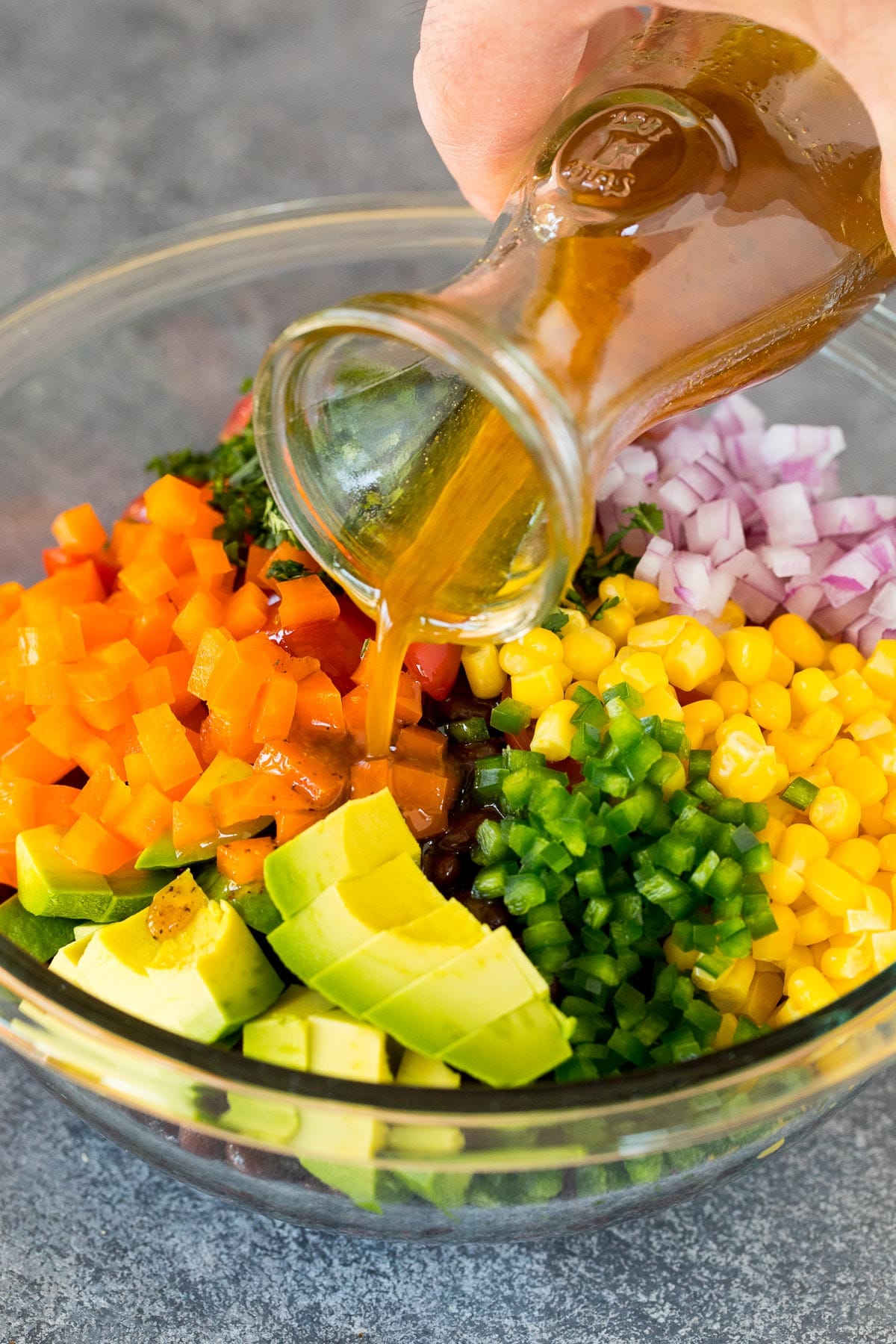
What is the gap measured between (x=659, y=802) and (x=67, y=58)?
2.96 meters

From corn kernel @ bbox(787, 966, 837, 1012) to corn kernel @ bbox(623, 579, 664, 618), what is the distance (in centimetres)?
60

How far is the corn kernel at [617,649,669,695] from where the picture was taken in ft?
5.48

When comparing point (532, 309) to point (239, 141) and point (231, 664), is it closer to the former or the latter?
point (231, 664)

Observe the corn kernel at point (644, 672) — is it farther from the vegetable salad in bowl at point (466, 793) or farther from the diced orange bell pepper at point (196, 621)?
the diced orange bell pepper at point (196, 621)

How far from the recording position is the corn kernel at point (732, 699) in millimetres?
1739

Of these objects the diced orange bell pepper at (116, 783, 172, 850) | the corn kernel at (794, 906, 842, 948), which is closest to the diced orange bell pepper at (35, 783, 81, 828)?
the diced orange bell pepper at (116, 783, 172, 850)

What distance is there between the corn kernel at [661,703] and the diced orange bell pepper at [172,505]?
789 millimetres

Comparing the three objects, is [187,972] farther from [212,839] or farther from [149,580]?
[149,580]

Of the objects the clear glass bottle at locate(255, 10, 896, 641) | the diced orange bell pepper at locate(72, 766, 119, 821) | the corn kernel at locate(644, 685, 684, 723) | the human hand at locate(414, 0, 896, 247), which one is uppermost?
the human hand at locate(414, 0, 896, 247)

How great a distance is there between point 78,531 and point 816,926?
1307 millimetres

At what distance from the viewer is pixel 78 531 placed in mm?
2021

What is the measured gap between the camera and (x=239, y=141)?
325 cm

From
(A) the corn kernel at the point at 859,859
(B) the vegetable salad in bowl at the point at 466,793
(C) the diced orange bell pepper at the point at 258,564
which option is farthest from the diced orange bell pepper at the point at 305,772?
(A) the corn kernel at the point at 859,859

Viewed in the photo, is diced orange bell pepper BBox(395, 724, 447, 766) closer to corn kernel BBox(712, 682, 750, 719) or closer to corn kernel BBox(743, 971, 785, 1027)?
corn kernel BBox(712, 682, 750, 719)
